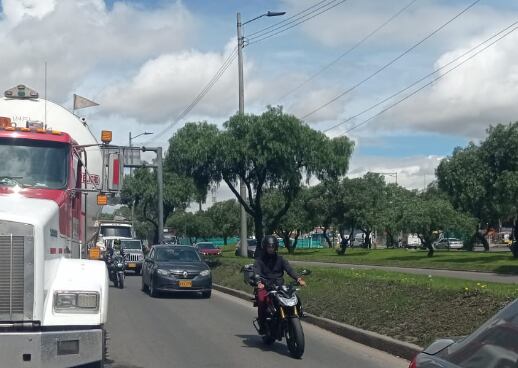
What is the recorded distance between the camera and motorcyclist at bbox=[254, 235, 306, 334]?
12.5m

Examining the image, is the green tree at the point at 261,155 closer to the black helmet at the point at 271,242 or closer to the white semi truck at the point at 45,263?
the black helmet at the point at 271,242

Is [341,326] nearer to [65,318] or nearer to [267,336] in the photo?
[267,336]

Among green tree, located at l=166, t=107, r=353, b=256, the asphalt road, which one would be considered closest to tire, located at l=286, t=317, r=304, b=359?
the asphalt road

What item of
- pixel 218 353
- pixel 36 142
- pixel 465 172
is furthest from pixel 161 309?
pixel 465 172

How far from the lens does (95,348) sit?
767 centimetres

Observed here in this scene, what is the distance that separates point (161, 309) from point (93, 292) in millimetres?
11106

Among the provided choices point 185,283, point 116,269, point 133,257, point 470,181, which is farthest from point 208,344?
point 470,181

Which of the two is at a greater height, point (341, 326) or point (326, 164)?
point (326, 164)

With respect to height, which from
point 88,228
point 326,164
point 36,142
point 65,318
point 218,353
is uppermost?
point 326,164

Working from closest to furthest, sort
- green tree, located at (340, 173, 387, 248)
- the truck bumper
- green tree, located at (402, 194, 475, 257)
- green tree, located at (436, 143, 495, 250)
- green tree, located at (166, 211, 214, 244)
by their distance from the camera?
the truck bumper, green tree, located at (436, 143, 495, 250), green tree, located at (402, 194, 475, 257), green tree, located at (340, 173, 387, 248), green tree, located at (166, 211, 214, 244)

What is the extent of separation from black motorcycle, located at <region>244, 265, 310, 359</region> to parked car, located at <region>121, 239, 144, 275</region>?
24187 mm

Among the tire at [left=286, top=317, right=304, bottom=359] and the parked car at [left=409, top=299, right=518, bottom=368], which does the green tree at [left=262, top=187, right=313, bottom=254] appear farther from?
the parked car at [left=409, top=299, right=518, bottom=368]

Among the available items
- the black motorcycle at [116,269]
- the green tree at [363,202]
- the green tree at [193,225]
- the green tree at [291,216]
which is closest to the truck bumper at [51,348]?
the black motorcycle at [116,269]

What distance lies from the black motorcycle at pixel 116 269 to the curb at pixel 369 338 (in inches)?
372
